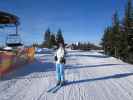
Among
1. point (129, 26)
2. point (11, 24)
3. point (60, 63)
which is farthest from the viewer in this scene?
point (129, 26)

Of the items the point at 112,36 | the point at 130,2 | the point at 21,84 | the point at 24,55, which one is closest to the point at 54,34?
the point at 112,36

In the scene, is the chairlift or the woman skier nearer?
the woman skier

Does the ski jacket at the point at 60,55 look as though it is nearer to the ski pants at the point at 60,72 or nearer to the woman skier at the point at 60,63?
the woman skier at the point at 60,63

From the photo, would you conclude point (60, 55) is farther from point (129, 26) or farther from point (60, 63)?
point (129, 26)

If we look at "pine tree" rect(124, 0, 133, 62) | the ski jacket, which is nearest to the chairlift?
the ski jacket

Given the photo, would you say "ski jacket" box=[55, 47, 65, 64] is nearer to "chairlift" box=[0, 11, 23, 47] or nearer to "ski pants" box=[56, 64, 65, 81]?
"ski pants" box=[56, 64, 65, 81]

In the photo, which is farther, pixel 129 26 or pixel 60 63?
pixel 129 26

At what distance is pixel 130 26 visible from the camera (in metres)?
54.3

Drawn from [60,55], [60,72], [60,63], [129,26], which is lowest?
[60,72]

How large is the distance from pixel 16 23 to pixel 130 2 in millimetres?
33638

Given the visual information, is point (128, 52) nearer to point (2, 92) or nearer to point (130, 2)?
point (130, 2)

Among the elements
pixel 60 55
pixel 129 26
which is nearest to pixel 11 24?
pixel 60 55

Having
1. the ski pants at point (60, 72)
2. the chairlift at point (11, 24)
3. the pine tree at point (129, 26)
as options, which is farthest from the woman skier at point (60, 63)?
the pine tree at point (129, 26)

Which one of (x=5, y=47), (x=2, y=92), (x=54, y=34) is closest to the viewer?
(x=2, y=92)
